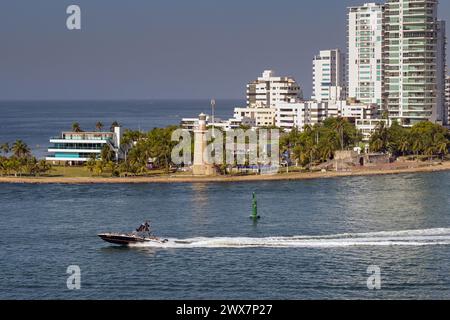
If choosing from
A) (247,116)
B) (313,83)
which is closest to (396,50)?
(247,116)

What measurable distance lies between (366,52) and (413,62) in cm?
1190

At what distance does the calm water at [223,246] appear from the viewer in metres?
21.6

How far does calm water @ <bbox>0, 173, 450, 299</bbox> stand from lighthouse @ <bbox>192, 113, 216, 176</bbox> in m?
6.54

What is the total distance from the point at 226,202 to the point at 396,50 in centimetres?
4143

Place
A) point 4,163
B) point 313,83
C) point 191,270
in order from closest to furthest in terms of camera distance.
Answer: point 191,270, point 4,163, point 313,83

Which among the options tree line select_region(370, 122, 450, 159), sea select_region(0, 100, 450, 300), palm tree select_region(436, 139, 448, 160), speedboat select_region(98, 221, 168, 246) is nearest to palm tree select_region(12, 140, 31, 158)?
sea select_region(0, 100, 450, 300)

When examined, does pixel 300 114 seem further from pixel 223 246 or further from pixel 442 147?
pixel 223 246

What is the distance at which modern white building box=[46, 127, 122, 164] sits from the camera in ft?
198

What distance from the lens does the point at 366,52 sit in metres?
88.6

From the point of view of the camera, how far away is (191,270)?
77.6 ft

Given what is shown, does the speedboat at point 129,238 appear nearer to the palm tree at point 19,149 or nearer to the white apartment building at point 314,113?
the palm tree at point 19,149

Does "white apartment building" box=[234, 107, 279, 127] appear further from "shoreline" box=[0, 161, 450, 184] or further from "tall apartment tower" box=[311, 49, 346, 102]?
"shoreline" box=[0, 161, 450, 184]

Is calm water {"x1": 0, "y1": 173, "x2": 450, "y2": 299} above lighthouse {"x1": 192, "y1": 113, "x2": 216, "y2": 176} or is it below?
below

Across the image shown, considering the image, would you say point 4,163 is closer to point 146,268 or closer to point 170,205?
point 170,205
